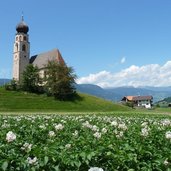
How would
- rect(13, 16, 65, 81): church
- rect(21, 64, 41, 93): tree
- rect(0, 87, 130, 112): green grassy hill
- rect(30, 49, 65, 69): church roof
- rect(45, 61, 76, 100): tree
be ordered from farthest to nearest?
rect(13, 16, 65, 81): church
rect(30, 49, 65, 69): church roof
rect(21, 64, 41, 93): tree
rect(45, 61, 76, 100): tree
rect(0, 87, 130, 112): green grassy hill

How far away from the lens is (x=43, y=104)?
89.9 meters

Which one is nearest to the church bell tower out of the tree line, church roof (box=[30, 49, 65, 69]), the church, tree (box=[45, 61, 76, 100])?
the church

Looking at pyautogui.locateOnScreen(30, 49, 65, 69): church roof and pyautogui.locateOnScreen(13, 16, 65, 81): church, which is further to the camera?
pyautogui.locateOnScreen(13, 16, 65, 81): church

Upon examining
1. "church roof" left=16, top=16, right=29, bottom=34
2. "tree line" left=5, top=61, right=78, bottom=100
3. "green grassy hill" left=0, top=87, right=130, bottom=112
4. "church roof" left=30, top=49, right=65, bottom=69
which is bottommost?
"green grassy hill" left=0, top=87, right=130, bottom=112

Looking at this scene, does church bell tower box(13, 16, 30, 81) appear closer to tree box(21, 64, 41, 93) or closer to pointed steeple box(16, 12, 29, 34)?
pointed steeple box(16, 12, 29, 34)

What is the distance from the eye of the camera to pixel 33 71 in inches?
4090

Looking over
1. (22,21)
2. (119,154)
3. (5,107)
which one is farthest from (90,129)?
(22,21)

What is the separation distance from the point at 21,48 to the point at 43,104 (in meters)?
50.5

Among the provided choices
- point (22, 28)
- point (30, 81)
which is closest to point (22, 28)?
point (22, 28)

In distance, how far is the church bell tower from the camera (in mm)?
135000

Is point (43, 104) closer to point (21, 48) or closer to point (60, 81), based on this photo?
point (60, 81)

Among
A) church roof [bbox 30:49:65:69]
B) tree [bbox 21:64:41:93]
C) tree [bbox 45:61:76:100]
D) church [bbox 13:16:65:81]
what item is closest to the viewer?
tree [bbox 45:61:76:100]

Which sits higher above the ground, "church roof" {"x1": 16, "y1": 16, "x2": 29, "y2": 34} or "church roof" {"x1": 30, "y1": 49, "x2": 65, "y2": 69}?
"church roof" {"x1": 16, "y1": 16, "x2": 29, "y2": 34}

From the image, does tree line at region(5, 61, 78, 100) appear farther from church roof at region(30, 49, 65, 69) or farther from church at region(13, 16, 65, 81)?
church at region(13, 16, 65, 81)
